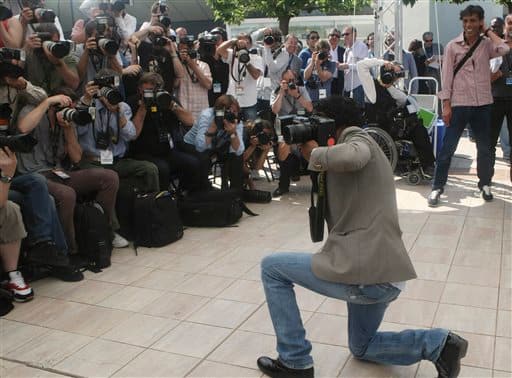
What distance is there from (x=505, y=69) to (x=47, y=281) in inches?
204

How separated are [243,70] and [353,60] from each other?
2.27 metres

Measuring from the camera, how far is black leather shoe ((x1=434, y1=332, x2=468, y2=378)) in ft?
8.89

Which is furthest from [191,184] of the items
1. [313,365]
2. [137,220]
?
[313,365]

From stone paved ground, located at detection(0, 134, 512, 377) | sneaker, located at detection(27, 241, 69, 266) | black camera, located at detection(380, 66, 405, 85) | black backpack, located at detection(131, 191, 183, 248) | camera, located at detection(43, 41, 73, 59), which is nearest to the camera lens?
stone paved ground, located at detection(0, 134, 512, 377)

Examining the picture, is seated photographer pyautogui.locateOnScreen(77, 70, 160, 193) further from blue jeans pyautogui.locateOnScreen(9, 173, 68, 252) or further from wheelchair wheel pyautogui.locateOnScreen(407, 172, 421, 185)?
wheelchair wheel pyautogui.locateOnScreen(407, 172, 421, 185)

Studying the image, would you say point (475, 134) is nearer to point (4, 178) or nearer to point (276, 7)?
point (4, 178)

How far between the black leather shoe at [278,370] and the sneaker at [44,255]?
1.91 meters

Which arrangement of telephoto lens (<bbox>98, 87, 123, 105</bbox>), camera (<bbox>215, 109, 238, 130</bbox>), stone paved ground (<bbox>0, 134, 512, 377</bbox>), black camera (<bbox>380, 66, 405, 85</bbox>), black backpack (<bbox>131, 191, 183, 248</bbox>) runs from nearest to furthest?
stone paved ground (<bbox>0, 134, 512, 377</bbox>), telephoto lens (<bbox>98, 87, 123, 105</bbox>), black backpack (<bbox>131, 191, 183, 248</bbox>), camera (<bbox>215, 109, 238, 130</bbox>), black camera (<bbox>380, 66, 405, 85</bbox>)

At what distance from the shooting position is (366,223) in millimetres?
2535

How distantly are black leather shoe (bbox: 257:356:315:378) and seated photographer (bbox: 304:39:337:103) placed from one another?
533 cm

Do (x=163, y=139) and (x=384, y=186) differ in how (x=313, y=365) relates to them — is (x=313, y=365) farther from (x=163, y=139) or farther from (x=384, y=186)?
(x=163, y=139)

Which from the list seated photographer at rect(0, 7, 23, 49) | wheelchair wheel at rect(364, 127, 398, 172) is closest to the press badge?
seated photographer at rect(0, 7, 23, 49)

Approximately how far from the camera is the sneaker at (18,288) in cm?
404

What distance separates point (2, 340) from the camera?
11.4ft
